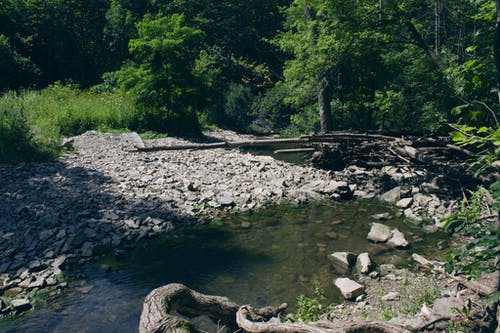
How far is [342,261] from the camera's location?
630 centimetres

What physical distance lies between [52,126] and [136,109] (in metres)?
3.98

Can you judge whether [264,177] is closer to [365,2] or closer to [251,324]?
[365,2]

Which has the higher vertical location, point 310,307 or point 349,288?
point 310,307

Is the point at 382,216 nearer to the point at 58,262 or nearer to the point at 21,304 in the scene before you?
the point at 58,262

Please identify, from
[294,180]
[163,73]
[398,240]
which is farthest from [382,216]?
[163,73]

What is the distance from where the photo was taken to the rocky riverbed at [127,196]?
6.44 m

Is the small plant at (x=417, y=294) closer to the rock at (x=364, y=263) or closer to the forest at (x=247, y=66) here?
the rock at (x=364, y=263)

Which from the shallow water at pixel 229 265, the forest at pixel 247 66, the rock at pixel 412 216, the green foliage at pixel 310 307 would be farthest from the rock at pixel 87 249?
the rock at pixel 412 216

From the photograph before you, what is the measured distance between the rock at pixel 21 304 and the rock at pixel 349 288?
413cm

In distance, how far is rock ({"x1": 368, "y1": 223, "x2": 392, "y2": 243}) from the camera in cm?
720

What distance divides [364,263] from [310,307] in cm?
177

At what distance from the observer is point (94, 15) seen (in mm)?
28250

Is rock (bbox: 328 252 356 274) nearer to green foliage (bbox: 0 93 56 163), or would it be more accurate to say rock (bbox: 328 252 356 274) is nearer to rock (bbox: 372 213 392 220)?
rock (bbox: 372 213 392 220)

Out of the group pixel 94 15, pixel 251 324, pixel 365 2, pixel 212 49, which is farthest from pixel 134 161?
pixel 94 15
